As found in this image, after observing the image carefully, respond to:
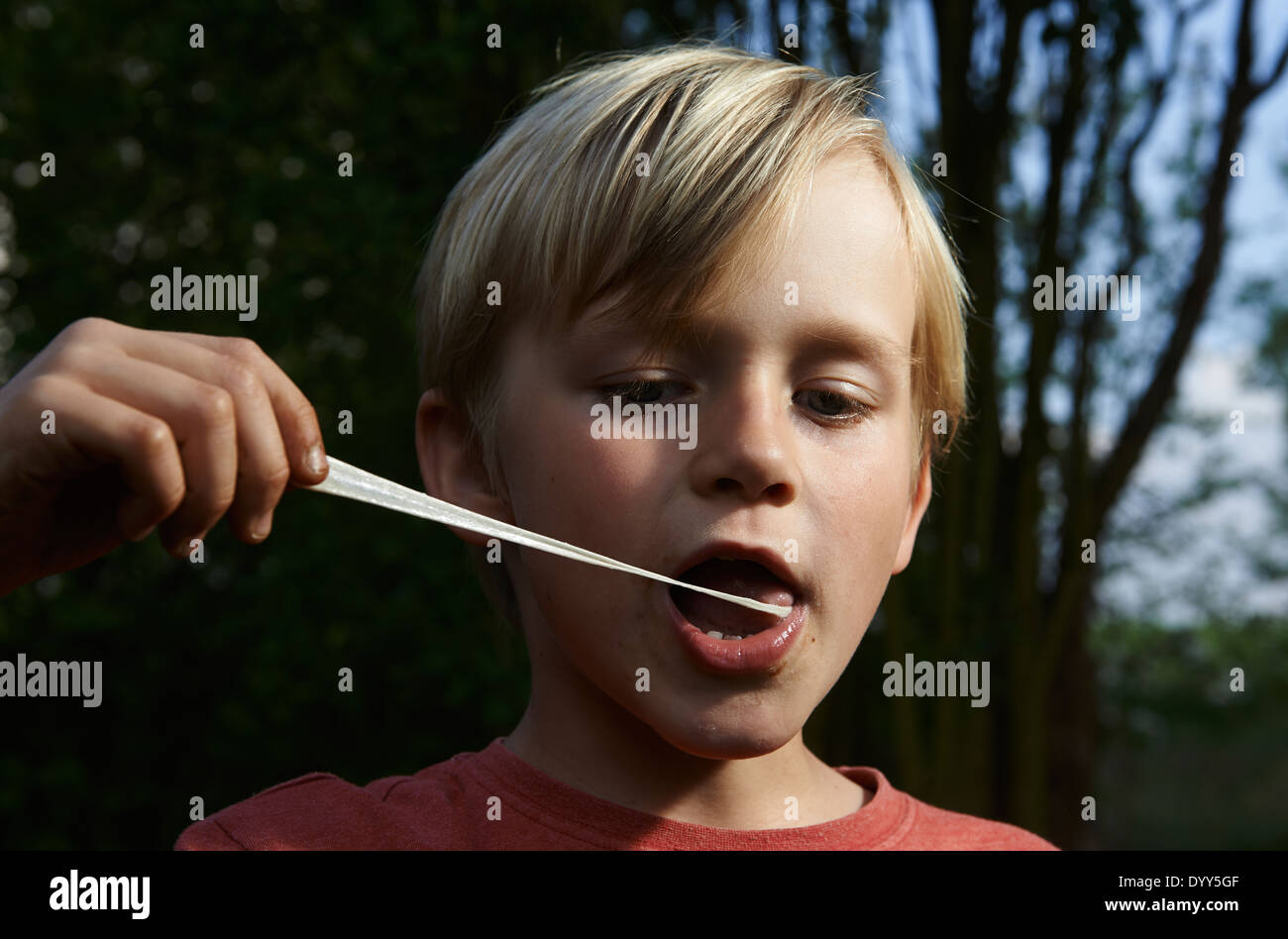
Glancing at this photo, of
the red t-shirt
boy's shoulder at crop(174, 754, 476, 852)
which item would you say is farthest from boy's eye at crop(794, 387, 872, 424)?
boy's shoulder at crop(174, 754, 476, 852)

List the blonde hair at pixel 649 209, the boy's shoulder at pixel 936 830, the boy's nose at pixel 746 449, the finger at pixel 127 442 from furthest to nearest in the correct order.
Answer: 1. the boy's shoulder at pixel 936 830
2. the blonde hair at pixel 649 209
3. the boy's nose at pixel 746 449
4. the finger at pixel 127 442

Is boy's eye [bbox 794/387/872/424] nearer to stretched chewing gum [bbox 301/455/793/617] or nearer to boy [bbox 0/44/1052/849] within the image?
boy [bbox 0/44/1052/849]

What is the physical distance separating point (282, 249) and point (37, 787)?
1.68 meters

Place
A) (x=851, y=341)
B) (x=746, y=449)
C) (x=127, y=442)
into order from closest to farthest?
(x=127, y=442), (x=746, y=449), (x=851, y=341)

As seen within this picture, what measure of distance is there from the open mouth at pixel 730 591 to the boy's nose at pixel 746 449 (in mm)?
84

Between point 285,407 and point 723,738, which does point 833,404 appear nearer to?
point 723,738

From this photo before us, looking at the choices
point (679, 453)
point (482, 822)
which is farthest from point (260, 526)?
point (482, 822)

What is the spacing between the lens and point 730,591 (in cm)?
117

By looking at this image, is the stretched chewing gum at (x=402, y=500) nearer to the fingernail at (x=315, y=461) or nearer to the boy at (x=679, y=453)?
the fingernail at (x=315, y=461)

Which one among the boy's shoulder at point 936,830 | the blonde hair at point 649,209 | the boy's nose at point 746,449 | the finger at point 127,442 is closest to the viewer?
the finger at point 127,442

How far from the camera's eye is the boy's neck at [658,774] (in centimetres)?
127

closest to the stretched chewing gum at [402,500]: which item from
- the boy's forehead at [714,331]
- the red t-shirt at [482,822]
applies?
the boy's forehead at [714,331]

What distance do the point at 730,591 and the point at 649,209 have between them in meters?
0.42
